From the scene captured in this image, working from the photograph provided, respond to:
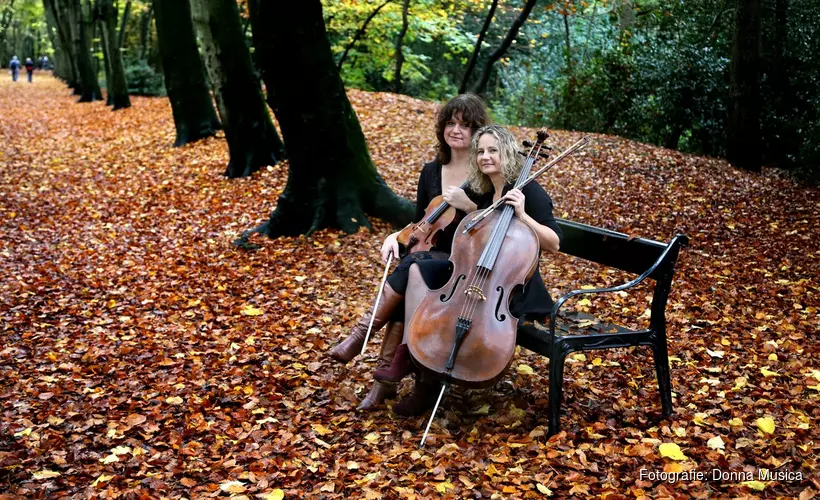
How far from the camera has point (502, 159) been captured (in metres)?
3.70

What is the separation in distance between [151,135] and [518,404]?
12.7 metres

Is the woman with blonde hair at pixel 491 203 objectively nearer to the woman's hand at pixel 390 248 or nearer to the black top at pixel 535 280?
the black top at pixel 535 280

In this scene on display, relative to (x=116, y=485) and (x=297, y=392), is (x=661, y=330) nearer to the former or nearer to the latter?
(x=297, y=392)

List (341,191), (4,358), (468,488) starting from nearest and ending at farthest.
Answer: (468,488) < (4,358) < (341,191)

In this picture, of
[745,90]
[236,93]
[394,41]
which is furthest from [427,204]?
[394,41]

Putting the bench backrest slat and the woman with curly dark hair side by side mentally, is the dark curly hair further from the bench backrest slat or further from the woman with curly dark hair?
the bench backrest slat

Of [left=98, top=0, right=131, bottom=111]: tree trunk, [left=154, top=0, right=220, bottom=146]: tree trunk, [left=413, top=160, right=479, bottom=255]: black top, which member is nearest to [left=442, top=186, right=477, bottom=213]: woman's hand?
[left=413, top=160, right=479, bottom=255]: black top

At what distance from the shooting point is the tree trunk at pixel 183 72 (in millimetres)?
12430

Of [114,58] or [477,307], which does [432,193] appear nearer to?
[477,307]

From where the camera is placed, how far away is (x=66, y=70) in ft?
117

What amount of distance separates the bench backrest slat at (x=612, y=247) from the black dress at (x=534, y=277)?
1.31 ft

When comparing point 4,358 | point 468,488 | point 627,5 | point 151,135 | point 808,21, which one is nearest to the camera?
point 468,488

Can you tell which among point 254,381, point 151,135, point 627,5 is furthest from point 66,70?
point 254,381

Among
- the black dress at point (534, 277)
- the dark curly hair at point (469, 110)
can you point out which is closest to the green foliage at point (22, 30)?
the dark curly hair at point (469, 110)
